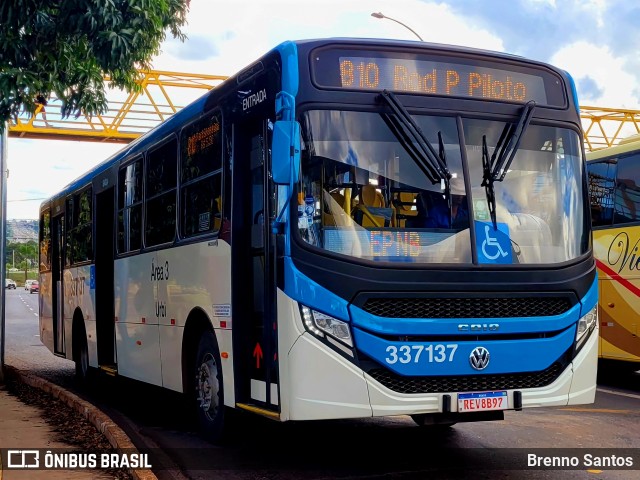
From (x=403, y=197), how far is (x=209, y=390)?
302cm

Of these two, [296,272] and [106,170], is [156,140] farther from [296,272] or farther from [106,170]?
[296,272]

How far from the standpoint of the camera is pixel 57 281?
16.7m

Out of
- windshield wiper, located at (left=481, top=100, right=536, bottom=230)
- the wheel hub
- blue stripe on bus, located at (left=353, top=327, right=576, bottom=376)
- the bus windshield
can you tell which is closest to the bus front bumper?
blue stripe on bus, located at (left=353, top=327, right=576, bottom=376)

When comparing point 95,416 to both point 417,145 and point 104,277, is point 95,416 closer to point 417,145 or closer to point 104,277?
point 104,277

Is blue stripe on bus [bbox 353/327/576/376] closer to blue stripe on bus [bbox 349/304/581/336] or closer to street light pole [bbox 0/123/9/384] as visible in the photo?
blue stripe on bus [bbox 349/304/581/336]

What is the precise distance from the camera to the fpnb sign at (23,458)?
745cm

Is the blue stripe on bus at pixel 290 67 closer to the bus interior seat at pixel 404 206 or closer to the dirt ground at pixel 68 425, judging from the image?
the bus interior seat at pixel 404 206

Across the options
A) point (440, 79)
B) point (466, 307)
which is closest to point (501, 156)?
point (440, 79)

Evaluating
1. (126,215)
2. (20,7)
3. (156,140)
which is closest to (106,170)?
(126,215)

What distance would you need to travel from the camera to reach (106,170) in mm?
12992

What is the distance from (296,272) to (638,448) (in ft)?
12.5

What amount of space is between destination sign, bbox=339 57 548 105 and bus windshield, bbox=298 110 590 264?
10.4 inches

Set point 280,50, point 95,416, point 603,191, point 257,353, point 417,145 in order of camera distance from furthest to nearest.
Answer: point 603,191, point 95,416, point 257,353, point 280,50, point 417,145

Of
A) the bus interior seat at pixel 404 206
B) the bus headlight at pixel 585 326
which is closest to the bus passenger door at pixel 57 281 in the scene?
the bus interior seat at pixel 404 206
